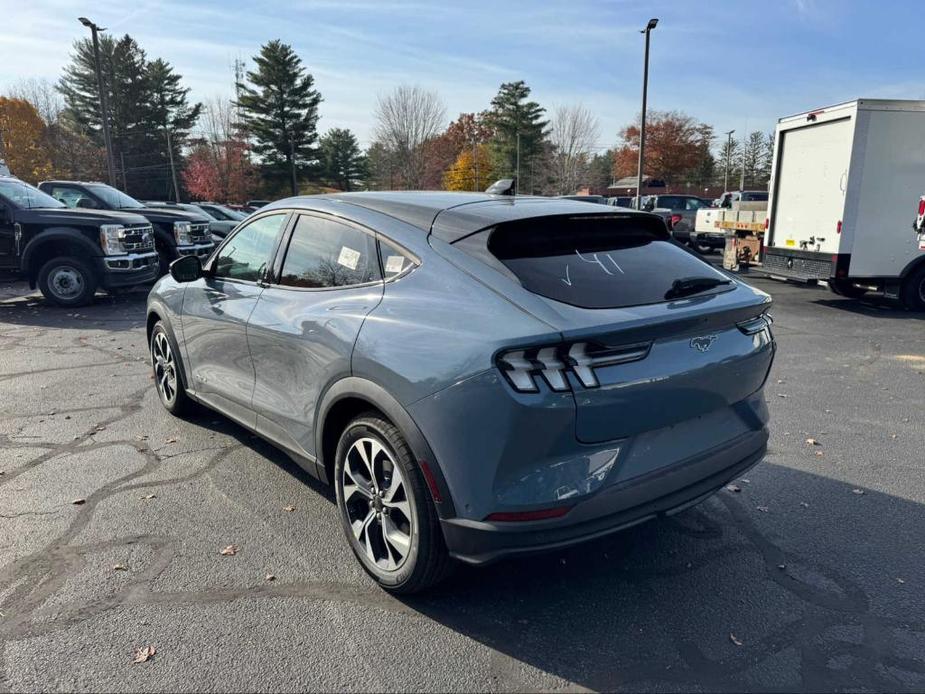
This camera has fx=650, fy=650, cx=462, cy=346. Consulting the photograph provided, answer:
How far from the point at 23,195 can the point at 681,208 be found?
2021 centimetres

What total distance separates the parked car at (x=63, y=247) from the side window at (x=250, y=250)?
763 cm

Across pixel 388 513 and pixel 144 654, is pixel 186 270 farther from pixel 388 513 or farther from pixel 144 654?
pixel 144 654

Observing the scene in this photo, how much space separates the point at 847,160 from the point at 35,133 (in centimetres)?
6130

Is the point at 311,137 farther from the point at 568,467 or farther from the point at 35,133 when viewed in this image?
the point at 568,467

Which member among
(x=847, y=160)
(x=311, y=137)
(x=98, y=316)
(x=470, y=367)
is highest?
(x=311, y=137)

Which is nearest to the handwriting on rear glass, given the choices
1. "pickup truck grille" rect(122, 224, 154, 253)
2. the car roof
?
the car roof

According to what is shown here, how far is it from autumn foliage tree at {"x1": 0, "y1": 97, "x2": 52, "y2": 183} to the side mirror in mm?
58791

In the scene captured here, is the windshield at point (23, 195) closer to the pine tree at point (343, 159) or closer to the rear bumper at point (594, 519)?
the rear bumper at point (594, 519)

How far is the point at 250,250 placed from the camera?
4070mm

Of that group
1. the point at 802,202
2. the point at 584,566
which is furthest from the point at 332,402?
the point at 802,202

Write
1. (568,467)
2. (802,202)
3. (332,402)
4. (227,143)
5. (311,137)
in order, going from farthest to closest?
(311,137)
(227,143)
(802,202)
(332,402)
(568,467)

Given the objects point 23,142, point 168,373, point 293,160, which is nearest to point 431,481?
point 168,373

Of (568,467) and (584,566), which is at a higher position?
(568,467)

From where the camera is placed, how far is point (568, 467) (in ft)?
7.69
